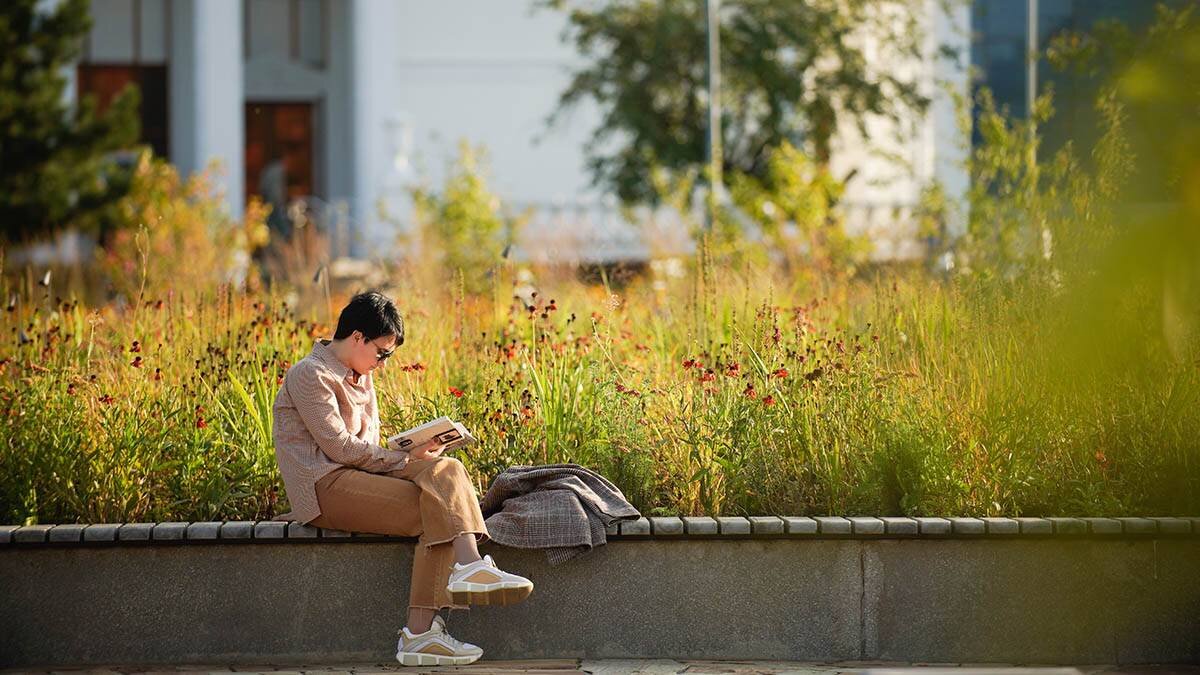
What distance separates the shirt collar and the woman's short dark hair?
0.06m

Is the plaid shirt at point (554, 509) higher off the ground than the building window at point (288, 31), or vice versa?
the building window at point (288, 31)

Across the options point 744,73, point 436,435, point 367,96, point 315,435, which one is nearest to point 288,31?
point 367,96

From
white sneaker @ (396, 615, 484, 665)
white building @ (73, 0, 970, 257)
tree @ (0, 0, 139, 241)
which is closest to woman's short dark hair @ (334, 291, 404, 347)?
white sneaker @ (396, 615, 484, 665)

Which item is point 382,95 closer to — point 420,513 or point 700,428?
point 700,428

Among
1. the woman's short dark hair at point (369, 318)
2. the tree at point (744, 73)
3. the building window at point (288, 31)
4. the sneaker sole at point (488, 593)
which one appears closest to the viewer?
the sneaker sole at point (488, 593)

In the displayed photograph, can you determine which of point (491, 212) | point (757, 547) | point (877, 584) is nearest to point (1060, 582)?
point (877, 584)

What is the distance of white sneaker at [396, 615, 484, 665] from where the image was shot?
5.15 meters

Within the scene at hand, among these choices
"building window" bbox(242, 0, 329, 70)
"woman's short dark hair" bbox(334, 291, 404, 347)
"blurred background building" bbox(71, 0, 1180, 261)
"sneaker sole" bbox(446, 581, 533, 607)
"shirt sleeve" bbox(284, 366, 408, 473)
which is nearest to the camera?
"sneaker sole" bbox(446, 581, 533, 607)

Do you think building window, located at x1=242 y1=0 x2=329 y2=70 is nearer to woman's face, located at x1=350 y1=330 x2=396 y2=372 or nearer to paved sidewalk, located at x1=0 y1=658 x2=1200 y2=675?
woman's face, located at x1=350 y1=330 x2=396 y2=372

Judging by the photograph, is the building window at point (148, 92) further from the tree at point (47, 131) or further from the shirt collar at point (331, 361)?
the shirt collar at point (331, 361)

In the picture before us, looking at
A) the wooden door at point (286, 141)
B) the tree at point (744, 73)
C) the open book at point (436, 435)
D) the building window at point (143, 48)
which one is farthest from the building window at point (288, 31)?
the open book at point (436, 435)

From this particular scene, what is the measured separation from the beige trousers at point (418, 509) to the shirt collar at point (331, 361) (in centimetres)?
33

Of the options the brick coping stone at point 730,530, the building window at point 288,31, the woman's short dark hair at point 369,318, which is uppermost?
the building window at point 288,31

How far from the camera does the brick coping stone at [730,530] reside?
532 centimetres
